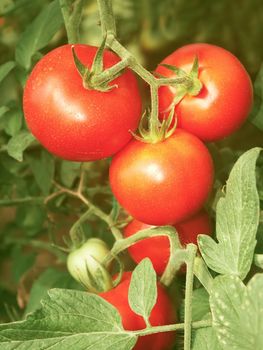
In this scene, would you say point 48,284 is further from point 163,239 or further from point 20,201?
point 163,239

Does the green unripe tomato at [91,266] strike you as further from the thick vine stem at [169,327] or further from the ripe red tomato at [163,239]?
the thick vine stem at [169,327]

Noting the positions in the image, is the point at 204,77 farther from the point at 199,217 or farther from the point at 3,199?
the point at 3,199

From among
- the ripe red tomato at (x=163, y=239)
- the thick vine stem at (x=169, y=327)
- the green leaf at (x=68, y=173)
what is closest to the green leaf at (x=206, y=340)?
the thick vine stem at (x=169, y=327)

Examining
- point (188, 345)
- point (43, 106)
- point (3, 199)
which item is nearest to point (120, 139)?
point (43, 106)

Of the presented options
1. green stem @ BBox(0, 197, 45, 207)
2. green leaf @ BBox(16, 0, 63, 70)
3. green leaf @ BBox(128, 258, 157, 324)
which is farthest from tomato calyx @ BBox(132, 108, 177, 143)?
green stem @ BBox(0, 197, 45, 207)

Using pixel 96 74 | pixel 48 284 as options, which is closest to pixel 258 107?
pixel 96 74

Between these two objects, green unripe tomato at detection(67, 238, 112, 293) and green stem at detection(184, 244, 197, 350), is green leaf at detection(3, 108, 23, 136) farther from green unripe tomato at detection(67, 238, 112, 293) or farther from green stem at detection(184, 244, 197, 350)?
green stem at detection(184, 244, 197, 350)
